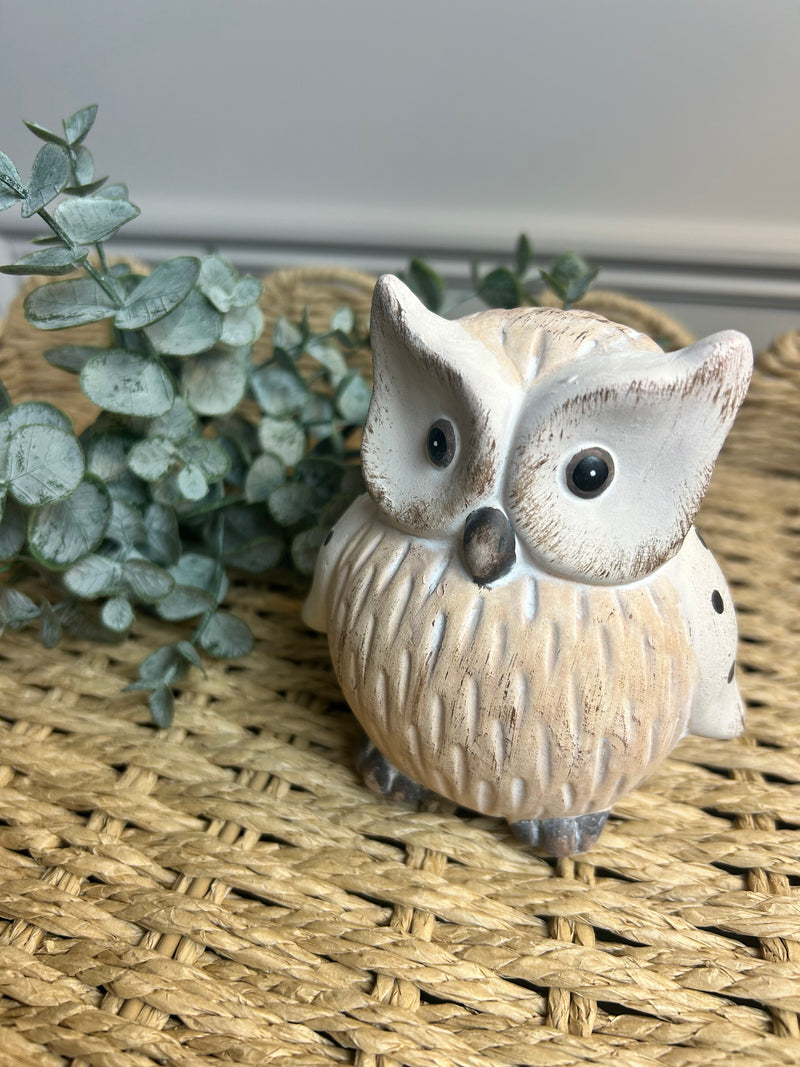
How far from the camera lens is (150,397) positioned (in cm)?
62

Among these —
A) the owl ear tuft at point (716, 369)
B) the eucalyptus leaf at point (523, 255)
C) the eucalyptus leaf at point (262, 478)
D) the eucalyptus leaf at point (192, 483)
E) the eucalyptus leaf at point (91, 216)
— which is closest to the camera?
the owl ear tuft at point (716, 369)

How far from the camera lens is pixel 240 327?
2.30ft

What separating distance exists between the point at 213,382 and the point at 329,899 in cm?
42

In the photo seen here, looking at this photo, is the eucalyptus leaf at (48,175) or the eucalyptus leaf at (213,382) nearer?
the eucalyptus leaf at (48,175)

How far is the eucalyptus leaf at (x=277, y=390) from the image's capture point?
31.2 inches

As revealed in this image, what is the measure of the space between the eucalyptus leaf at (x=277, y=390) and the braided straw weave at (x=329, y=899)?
0.78 feet

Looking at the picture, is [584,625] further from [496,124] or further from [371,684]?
[496,124]

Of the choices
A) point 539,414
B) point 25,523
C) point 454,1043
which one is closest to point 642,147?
point 539,414

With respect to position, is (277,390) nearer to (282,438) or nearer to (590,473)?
(282,438)

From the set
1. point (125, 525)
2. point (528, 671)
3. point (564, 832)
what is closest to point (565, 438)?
point (528, 671)

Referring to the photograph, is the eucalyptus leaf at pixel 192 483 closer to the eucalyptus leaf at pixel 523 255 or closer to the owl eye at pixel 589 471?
the owl eye at pixel 589 471

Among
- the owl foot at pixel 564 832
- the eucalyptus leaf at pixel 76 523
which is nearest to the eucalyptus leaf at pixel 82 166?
the eucalyptus leaf at pixel 76 523

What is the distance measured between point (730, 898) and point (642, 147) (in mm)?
877

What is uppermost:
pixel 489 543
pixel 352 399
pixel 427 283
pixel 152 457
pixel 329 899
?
pixel 427 283
